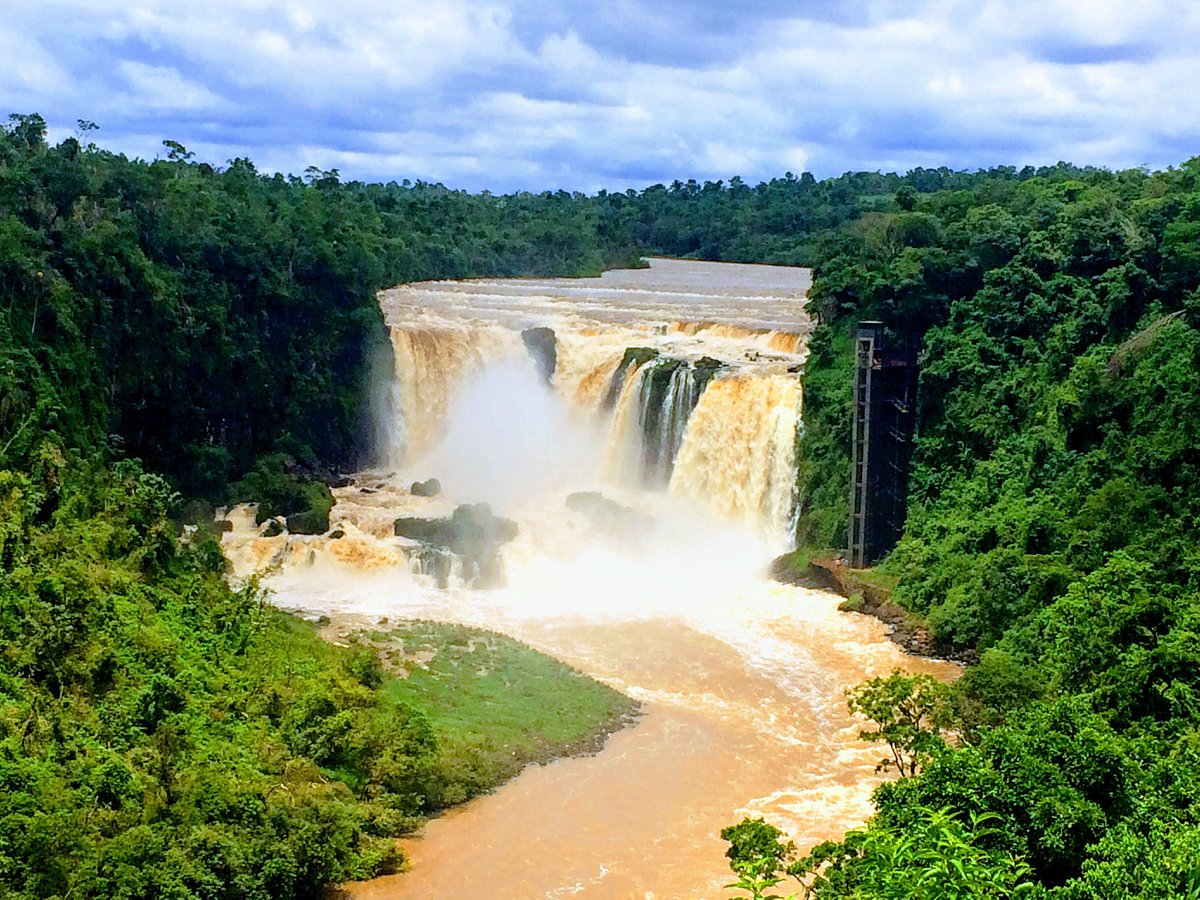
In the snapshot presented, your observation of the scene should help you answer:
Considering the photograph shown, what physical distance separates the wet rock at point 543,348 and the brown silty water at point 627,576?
0.26m

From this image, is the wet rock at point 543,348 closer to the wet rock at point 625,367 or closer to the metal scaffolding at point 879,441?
the wet rock at point 625,367

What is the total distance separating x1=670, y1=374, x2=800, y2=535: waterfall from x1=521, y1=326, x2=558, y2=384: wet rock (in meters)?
7.14

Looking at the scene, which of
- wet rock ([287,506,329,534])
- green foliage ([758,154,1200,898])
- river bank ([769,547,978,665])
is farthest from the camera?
wet rock ([287,506,329,534])

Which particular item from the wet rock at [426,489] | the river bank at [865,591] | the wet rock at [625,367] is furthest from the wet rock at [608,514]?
the wet rock at [625,367]

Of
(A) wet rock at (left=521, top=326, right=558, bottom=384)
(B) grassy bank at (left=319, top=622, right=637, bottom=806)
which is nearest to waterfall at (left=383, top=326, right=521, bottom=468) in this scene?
(A) wet rock at (left=521, top=326, right=558, bottom=384)

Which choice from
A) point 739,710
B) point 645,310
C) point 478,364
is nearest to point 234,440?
point 478,364

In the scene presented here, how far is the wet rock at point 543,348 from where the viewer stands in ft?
130

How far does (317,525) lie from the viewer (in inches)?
1230

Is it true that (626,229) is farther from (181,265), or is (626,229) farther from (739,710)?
(739,710)

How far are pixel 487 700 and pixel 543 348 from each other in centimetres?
1894

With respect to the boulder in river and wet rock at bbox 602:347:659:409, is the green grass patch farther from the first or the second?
wet rock at bbox 602:347:659:409

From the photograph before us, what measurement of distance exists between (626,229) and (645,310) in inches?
1504

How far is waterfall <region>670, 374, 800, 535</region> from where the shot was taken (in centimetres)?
3191

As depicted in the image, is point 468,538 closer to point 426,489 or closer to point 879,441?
point 426,489
